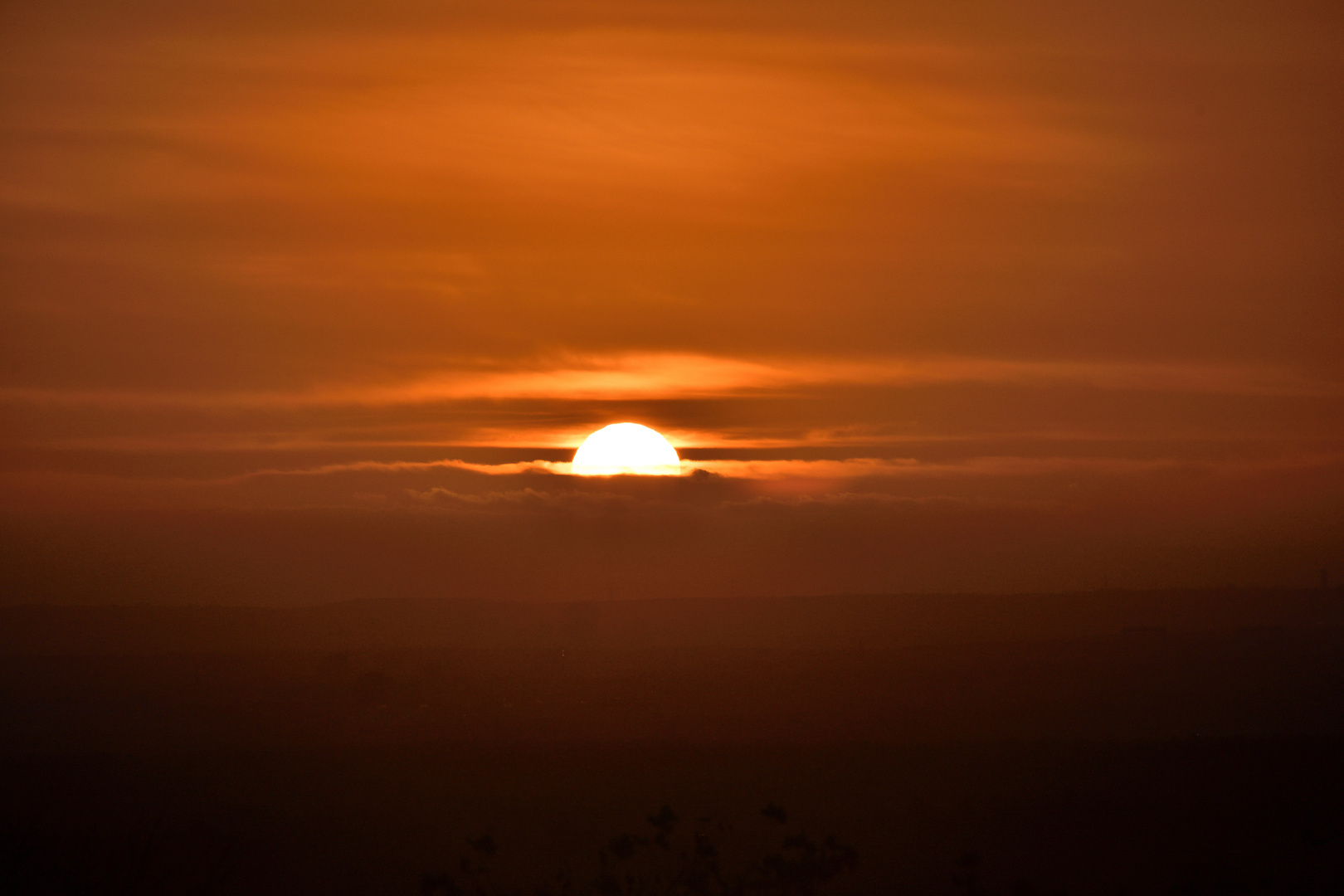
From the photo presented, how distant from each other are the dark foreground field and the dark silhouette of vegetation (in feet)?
2.76

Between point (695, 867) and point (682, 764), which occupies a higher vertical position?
point (682, 764)

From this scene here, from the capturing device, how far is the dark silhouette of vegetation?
14.2m

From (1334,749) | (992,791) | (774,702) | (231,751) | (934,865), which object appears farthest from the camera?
(774,702)

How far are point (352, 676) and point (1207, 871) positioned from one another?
75857mm

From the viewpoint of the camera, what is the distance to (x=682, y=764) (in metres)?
42.1

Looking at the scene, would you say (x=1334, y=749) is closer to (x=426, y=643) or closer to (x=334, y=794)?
(x=334, y=794)

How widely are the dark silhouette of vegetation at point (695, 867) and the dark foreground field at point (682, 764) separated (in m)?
0.84

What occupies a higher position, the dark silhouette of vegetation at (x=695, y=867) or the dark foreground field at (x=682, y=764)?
the dark foreground field at (x=682, y=764)

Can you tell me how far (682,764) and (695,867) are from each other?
2386 centimetres

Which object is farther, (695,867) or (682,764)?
(682,764)

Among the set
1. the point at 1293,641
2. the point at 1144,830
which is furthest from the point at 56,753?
the point at 1293,641

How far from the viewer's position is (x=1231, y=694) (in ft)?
253

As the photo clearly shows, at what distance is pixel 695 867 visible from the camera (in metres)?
18.8

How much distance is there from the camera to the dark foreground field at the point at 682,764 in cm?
2556
